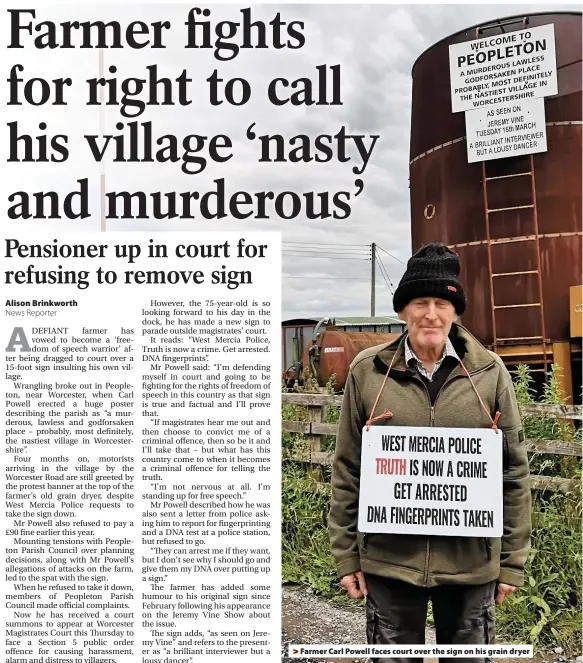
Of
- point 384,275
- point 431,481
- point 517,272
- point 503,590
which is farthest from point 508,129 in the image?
point 503,590

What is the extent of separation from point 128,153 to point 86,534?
1859 mm

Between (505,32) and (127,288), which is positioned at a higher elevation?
(505,32)

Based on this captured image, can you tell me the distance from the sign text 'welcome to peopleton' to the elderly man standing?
1123mm

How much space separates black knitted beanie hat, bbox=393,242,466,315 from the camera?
235 centimetres

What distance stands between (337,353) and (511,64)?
2081 mm

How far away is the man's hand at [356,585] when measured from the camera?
90.4 inches

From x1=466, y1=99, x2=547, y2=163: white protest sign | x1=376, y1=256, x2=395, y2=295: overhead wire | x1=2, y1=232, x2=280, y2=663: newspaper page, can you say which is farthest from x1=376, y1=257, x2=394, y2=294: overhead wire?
x1=466, y1=99, x2=547, y2=163: white protest sign

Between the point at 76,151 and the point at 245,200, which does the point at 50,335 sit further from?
the point at 245,200

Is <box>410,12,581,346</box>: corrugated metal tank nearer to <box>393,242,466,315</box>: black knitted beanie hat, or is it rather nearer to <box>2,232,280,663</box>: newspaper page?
<box>393,242,466,315</box>: black knitted beanie hat

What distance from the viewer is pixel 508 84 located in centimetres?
297

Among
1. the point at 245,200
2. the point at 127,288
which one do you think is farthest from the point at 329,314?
the point at 127,288

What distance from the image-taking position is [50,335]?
278cm

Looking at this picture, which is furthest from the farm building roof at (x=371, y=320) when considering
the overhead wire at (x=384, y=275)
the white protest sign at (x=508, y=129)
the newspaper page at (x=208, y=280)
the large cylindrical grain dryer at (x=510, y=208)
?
the white protest sign at (x=508, y=129)

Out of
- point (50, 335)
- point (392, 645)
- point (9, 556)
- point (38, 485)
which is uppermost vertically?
point (50, 335)
